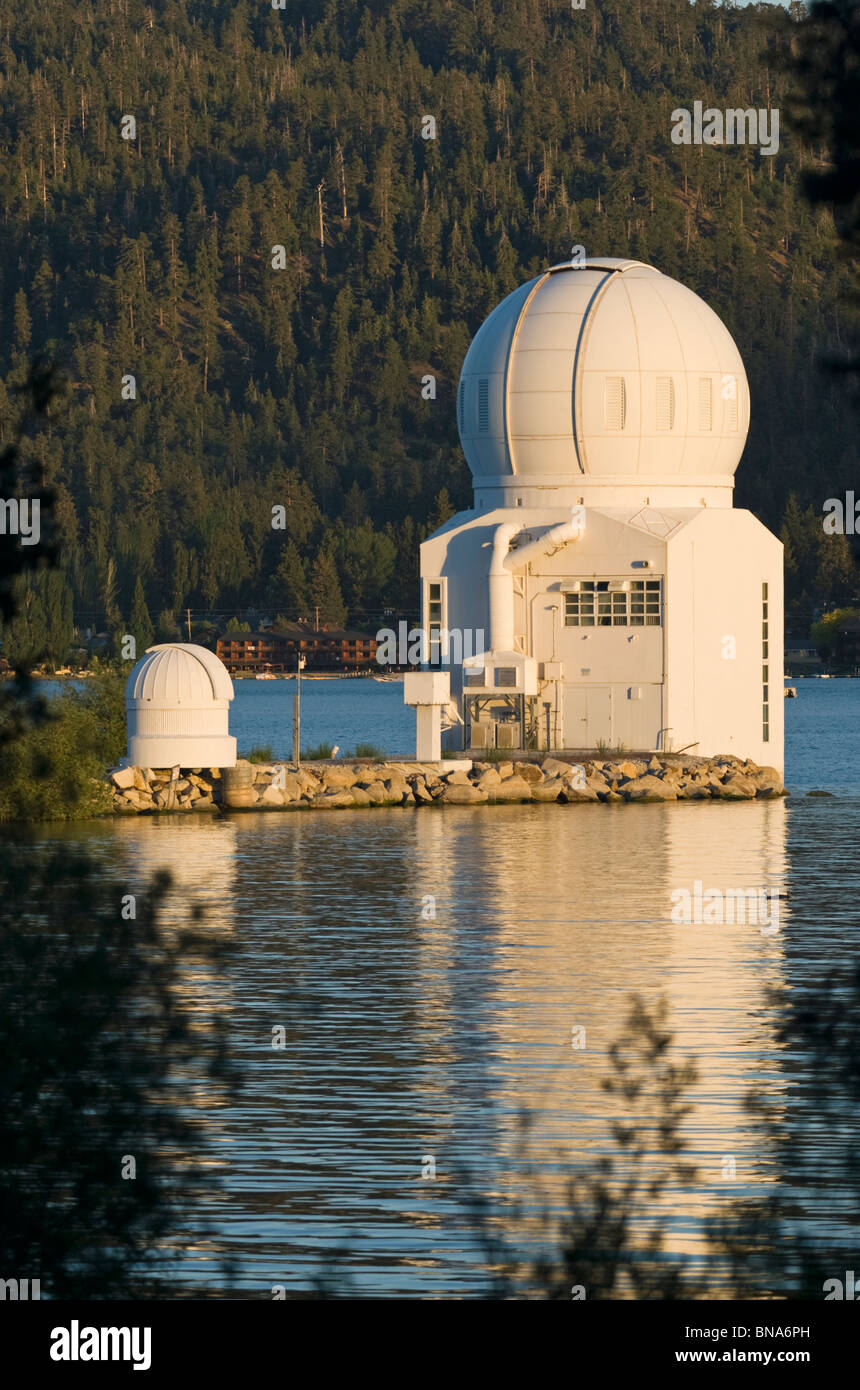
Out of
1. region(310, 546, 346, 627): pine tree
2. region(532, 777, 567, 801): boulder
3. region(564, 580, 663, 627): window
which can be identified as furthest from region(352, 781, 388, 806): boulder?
region(310, 546, 346, 627): pine tree

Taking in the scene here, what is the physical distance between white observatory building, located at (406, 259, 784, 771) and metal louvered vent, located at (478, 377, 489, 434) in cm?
7

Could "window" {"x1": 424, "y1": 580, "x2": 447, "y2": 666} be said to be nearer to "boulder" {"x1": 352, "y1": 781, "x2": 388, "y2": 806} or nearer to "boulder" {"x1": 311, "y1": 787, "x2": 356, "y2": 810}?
"boulder" {"x1": 352, "y1": 781, "x2": 388, "y2": 806}

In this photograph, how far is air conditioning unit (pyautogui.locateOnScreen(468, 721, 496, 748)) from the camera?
43.9m

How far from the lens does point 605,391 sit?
43.9 metres

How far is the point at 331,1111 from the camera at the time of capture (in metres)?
14.3

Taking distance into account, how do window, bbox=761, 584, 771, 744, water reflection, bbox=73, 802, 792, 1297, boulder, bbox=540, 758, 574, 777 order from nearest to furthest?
water reflection, bbox=73, 802, 792, 1297 → boulder, bbox=540, 758, 574, 777 → window, bbox=761, 584, 771, 744

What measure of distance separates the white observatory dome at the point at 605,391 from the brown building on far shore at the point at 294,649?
92541 mm

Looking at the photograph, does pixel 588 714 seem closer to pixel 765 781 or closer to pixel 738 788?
pixel 738 788

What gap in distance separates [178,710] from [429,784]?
489cm
